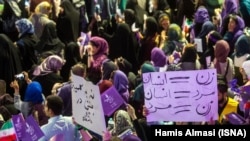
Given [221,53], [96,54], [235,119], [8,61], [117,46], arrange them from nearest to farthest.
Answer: [235,119] → [221,53] → [96,54] → [8,61] → [117,46]

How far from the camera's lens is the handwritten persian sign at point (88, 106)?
786 centimetres

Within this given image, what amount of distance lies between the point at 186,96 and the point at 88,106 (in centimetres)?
90

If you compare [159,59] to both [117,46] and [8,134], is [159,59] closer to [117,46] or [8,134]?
[117,46]

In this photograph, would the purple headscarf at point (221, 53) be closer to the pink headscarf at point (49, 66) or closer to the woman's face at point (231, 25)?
the woman's face at point (231, 25)

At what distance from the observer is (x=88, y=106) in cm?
799

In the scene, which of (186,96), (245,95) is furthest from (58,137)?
(245,95)

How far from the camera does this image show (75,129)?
326 inches

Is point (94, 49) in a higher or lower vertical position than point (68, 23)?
lower

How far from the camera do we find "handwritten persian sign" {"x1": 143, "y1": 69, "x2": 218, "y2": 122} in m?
7.73

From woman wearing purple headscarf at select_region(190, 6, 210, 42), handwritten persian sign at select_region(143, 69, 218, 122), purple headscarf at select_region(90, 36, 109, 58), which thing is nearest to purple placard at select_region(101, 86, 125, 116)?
handwritten persian sign at select_region(143, 69, 218, 122)

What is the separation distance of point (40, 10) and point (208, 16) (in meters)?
2.57

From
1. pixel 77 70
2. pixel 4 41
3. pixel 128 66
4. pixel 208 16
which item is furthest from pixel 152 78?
pixel 208 16

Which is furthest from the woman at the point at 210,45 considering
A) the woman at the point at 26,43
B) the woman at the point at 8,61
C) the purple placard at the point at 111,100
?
the purple placard at the point at 111,100

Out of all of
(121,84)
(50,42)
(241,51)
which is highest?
(50,42)
